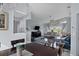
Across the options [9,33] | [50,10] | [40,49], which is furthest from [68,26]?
[9,33]

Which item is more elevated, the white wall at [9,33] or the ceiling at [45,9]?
the ceiling at [45,9]

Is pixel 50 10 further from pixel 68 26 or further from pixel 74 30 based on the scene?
pixel 74 30

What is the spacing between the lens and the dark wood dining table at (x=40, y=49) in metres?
2.02

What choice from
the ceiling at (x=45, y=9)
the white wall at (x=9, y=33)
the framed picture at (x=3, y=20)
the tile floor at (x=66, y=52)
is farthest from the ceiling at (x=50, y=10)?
the tile floor at (x=66, y=52)

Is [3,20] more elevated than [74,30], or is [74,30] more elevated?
[3,20]

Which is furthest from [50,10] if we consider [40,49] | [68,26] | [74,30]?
[40,49]

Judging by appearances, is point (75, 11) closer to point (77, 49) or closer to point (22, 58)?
point (77, 49)

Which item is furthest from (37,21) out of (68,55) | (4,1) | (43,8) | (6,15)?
(68,55)

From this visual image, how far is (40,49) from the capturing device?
2041mm

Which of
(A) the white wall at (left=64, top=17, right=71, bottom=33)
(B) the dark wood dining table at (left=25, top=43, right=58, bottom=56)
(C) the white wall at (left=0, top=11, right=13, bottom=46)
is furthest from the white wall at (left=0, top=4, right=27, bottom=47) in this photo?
(A) the white wall at (left=64, top=17, right=71, bottom=33)

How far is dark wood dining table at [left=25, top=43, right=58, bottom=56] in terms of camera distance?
6.64ft

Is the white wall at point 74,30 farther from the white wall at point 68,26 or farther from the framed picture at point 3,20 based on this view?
the framed picture at point 3,20

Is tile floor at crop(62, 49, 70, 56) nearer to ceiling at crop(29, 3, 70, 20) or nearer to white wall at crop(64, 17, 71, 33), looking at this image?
white wall at crop(64, 17, 71, 33)

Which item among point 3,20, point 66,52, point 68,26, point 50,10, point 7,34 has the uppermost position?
point 50,10
